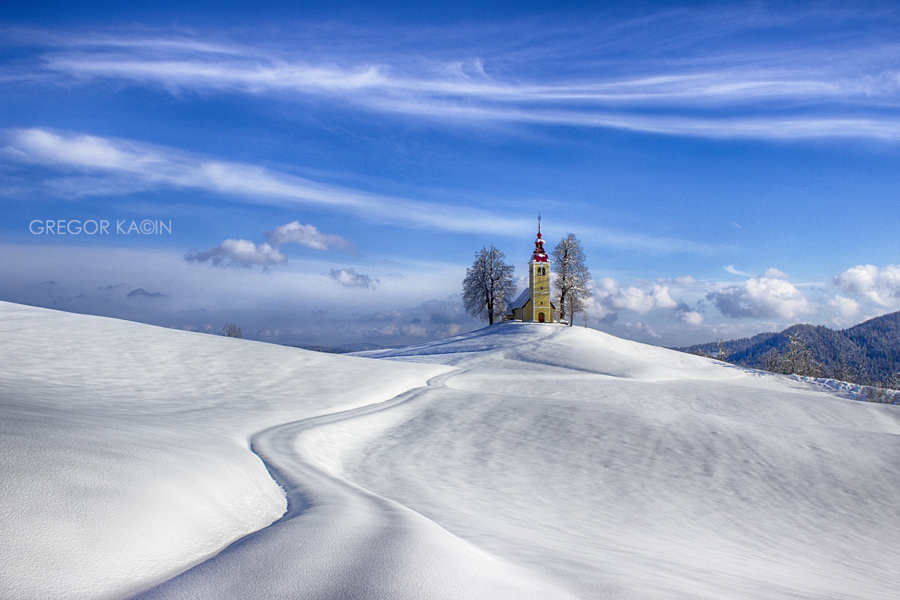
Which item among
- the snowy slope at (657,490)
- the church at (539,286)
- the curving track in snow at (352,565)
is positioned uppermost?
the church at (539,286)

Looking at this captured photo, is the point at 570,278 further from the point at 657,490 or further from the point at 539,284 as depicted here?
the point at 657,490

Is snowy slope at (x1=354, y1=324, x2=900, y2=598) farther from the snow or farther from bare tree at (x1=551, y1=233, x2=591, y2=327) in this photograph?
bare tree at (x1=551, y1=233, x2=591, y2=327)

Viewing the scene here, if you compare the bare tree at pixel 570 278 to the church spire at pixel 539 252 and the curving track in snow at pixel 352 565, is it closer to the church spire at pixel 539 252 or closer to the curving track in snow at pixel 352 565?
the church spire at pixel 539 252

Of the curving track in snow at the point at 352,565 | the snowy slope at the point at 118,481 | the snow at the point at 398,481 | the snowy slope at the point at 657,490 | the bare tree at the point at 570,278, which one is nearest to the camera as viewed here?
the curving track in snow at the point at 352,565

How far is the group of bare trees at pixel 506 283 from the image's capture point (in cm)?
5288

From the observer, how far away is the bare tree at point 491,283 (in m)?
55.7

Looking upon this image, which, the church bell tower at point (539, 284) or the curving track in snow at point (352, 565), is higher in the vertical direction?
the church bell tower at point (539, 284)

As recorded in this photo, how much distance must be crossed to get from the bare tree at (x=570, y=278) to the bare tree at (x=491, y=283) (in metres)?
5.26

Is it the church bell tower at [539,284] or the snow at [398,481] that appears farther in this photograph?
the church bell tower at [539,284]

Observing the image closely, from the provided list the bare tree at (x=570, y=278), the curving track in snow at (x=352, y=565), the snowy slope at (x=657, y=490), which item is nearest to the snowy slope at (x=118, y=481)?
the curving track in snow at (x=352, y=565)

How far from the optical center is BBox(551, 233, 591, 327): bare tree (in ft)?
173

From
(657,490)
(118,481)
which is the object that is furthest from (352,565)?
(657,490)

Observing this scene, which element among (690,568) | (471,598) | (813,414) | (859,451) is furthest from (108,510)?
(813,414)

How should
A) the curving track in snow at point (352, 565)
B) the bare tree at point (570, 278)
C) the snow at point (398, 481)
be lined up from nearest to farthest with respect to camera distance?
1. the curving track in snow at point (352, 565)
2. the snow at point (398, 481)
3. the bare tree at point (570, 278)
